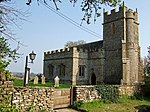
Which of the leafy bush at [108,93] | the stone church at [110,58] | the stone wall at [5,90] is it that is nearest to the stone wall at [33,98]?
the stone wall at [5,90]

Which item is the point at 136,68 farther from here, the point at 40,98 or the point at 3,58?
the point at 3,58

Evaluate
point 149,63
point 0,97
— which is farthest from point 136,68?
point 0,97

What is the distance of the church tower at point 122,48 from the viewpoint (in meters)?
24.1

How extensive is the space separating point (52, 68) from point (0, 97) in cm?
2594

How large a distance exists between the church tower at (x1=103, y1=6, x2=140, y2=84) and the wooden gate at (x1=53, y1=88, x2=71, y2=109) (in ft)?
40.6

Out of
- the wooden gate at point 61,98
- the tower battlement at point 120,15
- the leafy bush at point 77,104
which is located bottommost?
the leafy bush at point 77,104

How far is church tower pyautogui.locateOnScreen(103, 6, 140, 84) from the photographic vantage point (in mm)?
24062

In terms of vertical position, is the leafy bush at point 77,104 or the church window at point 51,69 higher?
the church window at point 51,69

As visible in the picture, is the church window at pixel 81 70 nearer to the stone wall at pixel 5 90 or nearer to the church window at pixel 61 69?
the church window at pixel 61 69

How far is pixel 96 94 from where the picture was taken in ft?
46.9

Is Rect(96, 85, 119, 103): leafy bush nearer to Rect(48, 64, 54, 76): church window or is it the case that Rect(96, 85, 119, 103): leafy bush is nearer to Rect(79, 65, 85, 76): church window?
Rect(79, 65, 85, 76): church window

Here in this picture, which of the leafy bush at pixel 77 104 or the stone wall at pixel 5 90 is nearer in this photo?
the stone wall at pixel 5 90

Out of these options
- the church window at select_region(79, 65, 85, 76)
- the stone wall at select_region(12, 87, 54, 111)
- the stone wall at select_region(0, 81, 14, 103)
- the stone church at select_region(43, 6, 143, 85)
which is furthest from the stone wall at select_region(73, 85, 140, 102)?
the church window at select_region(79, 65, 85, 76)

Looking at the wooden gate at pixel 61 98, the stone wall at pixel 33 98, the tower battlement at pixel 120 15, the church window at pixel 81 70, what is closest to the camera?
the stone wall at pixel 33 98
